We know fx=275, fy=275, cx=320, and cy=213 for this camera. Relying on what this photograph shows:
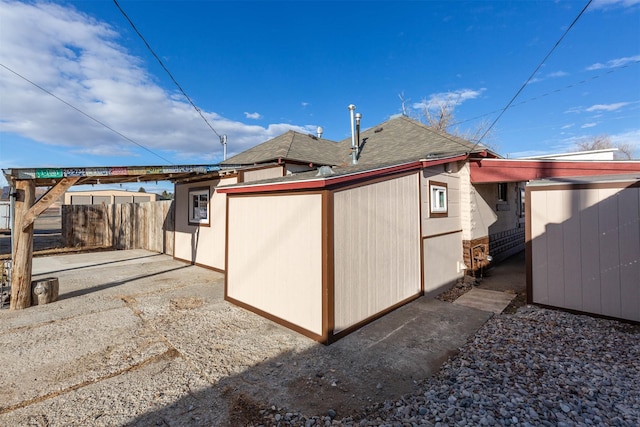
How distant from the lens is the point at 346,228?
3996 mm

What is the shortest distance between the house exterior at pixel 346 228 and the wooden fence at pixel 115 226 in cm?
361

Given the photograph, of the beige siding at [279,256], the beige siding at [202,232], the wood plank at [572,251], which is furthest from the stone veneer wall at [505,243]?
the beige siding at [202,232]

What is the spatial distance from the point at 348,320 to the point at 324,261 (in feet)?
3.42

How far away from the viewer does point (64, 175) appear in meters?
5.29

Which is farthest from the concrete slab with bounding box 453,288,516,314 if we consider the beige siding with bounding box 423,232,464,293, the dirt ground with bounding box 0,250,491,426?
the beige siding with bounding box 423,232,464,293

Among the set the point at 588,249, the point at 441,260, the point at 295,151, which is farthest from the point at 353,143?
the point at 588,249

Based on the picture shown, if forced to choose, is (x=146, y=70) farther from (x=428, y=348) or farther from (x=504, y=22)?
(x=504, y=22)

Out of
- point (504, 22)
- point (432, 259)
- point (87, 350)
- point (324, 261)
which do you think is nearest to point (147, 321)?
point (87, 350)

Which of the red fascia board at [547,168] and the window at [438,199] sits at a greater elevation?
the red fascia board at [547,168]

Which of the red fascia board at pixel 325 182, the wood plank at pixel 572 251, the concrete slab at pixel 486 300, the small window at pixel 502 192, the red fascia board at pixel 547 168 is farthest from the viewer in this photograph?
the small window at pixel 502 192

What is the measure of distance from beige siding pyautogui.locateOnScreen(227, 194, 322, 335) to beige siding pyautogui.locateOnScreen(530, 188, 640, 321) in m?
4.19

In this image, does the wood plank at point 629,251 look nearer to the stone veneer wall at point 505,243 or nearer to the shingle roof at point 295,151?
the stone veneer wall at point 505,243

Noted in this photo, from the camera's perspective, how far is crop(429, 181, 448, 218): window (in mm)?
6262

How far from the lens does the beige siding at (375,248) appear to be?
395 cm
